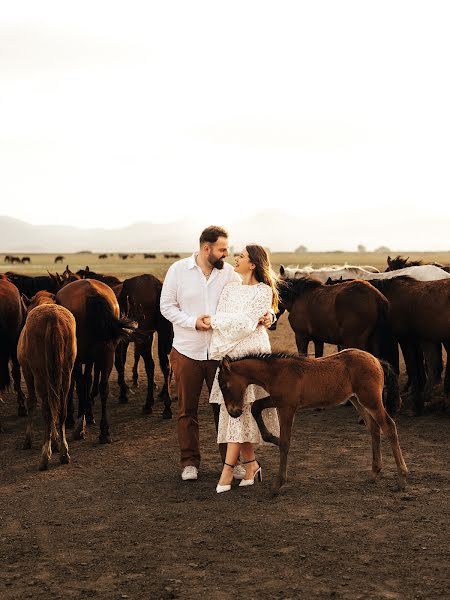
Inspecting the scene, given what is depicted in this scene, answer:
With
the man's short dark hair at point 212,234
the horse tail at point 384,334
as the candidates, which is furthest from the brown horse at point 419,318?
the man's short dark hair at point 212,234

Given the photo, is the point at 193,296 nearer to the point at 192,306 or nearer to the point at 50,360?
the point at 192,306

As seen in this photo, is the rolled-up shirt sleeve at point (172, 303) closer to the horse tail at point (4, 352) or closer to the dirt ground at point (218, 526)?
the dirt ground at point (218, 526)

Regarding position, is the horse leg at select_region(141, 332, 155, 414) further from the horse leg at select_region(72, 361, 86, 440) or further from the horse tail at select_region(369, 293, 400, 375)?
the horse tail at select_region(369, 293, 400, 375)

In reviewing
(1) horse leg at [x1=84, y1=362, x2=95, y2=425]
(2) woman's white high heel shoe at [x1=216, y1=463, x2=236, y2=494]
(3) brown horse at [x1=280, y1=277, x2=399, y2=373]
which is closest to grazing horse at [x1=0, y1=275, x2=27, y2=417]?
(1) horse leg at [x1=84, y1=362, x2=95, y2=425]

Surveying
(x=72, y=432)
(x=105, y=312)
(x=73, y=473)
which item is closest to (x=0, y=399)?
(x=72, y=432)

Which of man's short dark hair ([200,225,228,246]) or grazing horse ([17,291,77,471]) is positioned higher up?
man's short dark hair ([200,225,228,246])

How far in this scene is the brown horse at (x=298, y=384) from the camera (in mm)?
6066

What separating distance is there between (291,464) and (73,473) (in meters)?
2.19

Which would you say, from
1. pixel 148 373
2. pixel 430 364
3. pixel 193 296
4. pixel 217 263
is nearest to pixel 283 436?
pixel 193 296

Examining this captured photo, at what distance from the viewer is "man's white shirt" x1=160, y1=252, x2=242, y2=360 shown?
652 centimetres

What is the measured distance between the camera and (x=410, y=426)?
9141 millimetres

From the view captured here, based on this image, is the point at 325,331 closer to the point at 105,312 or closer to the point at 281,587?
the point at 105,312

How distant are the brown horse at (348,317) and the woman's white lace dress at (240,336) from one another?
10.0 ft

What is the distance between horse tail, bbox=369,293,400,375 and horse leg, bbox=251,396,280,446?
4012 mm
